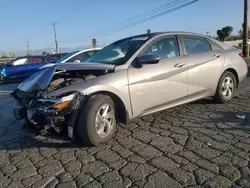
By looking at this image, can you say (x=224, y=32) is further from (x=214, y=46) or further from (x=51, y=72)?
(x=51, y=72)

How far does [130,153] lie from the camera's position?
3215mm

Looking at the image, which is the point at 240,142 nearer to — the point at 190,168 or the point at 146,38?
the point at 190,168

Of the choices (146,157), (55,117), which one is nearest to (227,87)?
(146,157)

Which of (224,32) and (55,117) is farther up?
(224,32)

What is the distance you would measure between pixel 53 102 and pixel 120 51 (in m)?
1.70

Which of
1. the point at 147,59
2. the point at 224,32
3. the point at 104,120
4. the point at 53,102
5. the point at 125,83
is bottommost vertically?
the point at 104,120

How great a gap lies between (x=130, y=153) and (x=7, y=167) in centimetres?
157

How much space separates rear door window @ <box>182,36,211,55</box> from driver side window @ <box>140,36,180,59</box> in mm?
263

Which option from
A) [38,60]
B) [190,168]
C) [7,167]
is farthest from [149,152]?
[38,60]

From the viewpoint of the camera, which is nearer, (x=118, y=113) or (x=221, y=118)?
(x=118, y=113)

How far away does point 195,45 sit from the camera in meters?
4.89

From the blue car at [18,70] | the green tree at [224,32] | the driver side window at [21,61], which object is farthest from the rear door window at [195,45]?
the green tree at [224,32]

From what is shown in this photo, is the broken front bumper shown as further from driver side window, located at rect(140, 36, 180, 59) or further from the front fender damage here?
driver side window, located at rect(140, 36, 180, 59)

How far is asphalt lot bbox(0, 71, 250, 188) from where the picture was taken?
2592 mm
